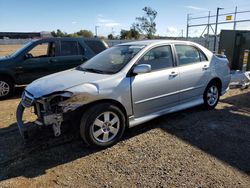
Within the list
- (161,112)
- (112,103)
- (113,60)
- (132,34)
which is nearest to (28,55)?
(113,60)

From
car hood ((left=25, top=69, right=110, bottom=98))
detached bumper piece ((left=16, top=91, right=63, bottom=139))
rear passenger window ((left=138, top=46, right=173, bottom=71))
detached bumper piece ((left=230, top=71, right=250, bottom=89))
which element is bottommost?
detached bumper piece ((left=230, top=71, right=250, bottom=89))

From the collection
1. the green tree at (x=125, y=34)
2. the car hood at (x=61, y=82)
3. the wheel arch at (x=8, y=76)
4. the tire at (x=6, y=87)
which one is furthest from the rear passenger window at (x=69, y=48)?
the green tree at (x=125, y=34)

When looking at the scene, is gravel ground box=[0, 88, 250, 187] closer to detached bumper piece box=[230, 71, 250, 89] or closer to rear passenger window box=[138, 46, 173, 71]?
rear passenger window box=[138, 46, 173, 71]

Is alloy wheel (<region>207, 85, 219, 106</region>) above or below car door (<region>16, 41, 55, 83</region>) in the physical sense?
below

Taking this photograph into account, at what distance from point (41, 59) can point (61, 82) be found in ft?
13.3

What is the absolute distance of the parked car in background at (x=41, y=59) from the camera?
7023mm

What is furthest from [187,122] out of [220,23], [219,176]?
[220,23]

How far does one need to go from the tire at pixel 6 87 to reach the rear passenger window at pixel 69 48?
1.77m

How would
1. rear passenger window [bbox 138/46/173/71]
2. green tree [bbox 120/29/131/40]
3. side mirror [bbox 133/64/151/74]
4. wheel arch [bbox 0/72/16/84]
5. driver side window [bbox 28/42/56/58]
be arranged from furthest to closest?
1. green tree [bbox 120/29/131/40]
2. driver side window [bbox 28/42/56/58]
3. wheel arch [bbox 0/72/16/84]
4. rear passenger window [bbox 138/46/173/71]
5. side mirror [bbox 133/64/151/74]

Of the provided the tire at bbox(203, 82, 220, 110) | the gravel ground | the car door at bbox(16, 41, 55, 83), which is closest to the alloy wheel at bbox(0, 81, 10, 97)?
the car door at bbox(16, 41, 55, 83)

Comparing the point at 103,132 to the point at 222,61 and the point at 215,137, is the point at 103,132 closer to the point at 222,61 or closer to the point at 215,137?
the point at 215,137

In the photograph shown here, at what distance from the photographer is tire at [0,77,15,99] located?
696 cm

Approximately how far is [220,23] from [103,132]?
20429mm

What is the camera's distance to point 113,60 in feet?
14.7
